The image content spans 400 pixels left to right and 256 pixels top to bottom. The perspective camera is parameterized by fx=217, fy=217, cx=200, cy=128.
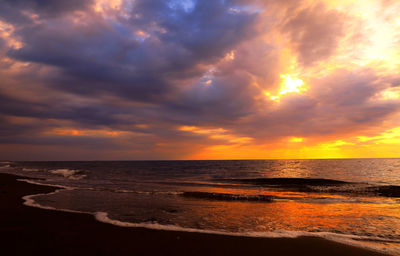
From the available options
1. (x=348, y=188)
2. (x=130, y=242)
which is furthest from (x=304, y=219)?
(x=348, y=188)

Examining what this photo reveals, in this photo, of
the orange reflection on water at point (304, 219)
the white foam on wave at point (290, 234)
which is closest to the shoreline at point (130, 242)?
the white foam on wave at point (290, 234)

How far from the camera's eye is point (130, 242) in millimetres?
6805

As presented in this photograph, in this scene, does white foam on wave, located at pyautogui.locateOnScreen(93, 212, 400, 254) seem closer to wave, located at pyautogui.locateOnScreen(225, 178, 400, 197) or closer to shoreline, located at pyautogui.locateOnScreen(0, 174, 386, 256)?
shoreline, located at pyautogui.locateOnScreen(0, 174, 386, 256)

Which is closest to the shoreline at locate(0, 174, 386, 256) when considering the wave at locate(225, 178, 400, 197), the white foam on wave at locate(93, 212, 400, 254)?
the white foam on wave at locate(93, 212, 400, 254)

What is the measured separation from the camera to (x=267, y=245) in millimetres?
6867

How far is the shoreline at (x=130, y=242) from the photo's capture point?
6.13 metres

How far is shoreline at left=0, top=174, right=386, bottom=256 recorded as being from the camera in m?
6.13

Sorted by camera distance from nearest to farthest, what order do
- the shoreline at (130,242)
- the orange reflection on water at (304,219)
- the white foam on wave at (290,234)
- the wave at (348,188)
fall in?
the shoreline at (130,242)
the white foam on wave at (290,234)
the orange reflection on water at (304,219)
the wave at (348,188)

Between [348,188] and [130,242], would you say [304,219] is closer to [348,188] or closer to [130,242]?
[130,242]

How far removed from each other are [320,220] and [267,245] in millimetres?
5118

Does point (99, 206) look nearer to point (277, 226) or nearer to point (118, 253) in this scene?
point (118, 253)

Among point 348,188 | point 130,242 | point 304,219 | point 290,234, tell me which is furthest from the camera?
point 348,188

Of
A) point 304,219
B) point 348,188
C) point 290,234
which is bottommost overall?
point 348,188

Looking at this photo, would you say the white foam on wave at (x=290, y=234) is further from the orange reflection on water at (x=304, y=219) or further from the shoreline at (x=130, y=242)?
the orange reflection on water at (x=304, y=219)
